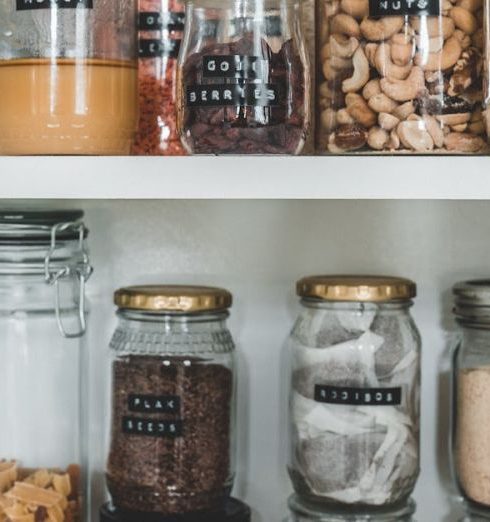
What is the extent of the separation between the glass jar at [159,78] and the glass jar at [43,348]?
0.38 feet

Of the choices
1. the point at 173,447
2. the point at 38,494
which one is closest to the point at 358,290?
the point at 173,447

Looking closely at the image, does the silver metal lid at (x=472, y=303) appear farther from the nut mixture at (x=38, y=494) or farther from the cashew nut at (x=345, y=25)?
the nut mixture at (x=38, y=494)

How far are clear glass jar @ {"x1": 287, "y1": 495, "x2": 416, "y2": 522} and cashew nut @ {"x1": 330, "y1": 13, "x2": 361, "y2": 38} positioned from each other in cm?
37

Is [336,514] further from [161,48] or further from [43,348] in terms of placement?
[161,48]

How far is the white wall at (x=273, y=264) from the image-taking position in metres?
1.05

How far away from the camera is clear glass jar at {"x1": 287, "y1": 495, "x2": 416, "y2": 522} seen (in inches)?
35.4

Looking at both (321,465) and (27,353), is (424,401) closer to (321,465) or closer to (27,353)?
(321,465)

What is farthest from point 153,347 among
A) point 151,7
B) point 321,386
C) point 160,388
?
point 151,7

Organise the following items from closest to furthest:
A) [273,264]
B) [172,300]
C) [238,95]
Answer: [238,95] → [172,300] → [273,264]

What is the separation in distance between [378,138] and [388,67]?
0.17ft

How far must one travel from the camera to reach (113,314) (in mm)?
1063

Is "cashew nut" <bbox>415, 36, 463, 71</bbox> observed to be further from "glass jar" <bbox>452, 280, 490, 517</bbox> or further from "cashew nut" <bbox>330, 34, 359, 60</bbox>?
"glass jar" <bbox>452, 280, 490, 517</bbox>

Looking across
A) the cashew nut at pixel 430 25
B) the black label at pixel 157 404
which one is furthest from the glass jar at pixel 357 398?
the cashew nut at pixel 430 25

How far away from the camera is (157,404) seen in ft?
2.94
